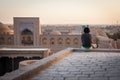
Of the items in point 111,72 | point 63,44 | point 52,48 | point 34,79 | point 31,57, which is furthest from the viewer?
point 63,44

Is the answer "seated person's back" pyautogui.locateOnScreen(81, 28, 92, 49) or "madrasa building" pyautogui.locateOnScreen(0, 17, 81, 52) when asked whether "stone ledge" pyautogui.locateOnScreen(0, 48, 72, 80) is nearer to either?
"seated person's back" pyautogui.locateOnScreen(81, 28, 92, 49)

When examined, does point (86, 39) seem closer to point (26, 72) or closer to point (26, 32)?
point (26, 72)

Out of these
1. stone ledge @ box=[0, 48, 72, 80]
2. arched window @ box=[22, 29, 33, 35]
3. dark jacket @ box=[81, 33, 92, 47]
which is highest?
arched window @ box=[22, 29, 33, 35]

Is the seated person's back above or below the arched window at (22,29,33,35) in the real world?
below

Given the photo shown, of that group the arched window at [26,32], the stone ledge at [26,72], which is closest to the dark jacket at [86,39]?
the stone ledge at [26,72]

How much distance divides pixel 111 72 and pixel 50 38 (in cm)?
2551

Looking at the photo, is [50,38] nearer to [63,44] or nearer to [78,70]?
[63,44]

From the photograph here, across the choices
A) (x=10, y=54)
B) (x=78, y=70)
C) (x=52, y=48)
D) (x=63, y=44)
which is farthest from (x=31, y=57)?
(x=78, y=70)

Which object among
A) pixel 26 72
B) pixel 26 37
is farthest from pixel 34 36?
pixel 26 72

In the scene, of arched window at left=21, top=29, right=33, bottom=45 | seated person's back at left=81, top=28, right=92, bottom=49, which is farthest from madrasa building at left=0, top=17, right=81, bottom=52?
seated person's back at left=81, top=28, right=92, bottom=49

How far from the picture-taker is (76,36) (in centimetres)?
2911

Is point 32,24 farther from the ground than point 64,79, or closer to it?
farther from the ground

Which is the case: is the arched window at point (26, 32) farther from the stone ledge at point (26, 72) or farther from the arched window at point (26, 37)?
the stone ledge at point (26, 72)

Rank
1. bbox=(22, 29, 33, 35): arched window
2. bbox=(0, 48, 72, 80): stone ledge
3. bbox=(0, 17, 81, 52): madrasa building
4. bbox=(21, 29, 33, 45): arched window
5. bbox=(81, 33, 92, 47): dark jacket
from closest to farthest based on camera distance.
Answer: bbox=(0, 48, 72, 80): stone ledge
bbox=(81, 33, 92, 47): dark jacket
bbox=(0, 17, 81, 52): madrasa building
bbox=(22, 29, 33, 35): arched window
bbox=(21, 29, 33, 45): arched window
